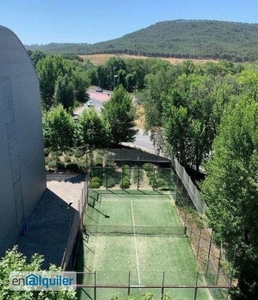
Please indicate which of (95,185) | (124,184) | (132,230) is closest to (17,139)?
(95,185)

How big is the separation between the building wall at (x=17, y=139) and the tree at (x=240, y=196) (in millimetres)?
11051

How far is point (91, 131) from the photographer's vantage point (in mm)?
29344

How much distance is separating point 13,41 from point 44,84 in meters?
35.1

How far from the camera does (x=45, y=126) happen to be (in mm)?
29062

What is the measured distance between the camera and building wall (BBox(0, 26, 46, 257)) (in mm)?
17219

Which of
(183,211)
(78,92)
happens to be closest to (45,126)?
(183,211)

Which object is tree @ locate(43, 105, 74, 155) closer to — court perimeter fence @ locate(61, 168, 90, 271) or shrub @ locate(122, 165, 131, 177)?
shrub @ locate(122, 165, 131, 177)

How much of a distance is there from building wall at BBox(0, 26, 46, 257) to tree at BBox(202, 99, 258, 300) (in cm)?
1105

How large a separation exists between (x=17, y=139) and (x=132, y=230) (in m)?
9.18

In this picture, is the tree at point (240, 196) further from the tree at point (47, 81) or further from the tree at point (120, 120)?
the tree at point (47, 81)

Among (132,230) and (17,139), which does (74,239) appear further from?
(17,139)

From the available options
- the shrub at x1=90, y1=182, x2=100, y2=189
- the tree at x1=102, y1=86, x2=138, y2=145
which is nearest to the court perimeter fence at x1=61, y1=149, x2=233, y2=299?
the shrub at x1=90, y1=182, x2=100, y2=189

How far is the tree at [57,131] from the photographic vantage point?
2878 cm

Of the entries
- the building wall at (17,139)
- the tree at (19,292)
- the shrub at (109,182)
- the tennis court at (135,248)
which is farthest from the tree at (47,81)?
the tree at (19,292)
